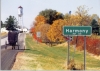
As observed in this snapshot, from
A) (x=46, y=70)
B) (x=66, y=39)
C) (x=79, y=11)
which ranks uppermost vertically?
(x=79, y=11)

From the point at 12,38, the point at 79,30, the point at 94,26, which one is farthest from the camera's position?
the point at 12,38

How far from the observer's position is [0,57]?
9469 mm

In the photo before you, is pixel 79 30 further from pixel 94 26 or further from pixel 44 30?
→ pixel 44 30

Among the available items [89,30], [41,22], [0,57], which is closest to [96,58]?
[89,30]

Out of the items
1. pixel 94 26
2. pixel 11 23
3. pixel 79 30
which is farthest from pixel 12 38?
pixel 94 26

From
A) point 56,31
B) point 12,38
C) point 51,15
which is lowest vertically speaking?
point 12,38

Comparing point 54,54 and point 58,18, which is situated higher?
point 58,18

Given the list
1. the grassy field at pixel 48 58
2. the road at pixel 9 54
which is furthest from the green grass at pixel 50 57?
the road at pixel 9 54

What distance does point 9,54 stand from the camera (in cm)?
986

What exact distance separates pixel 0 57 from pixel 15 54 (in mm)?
585

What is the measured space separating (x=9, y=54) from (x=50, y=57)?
3.44 ft

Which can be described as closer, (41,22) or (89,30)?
(89,30)

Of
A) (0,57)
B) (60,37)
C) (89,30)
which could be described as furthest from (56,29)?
(0,57)

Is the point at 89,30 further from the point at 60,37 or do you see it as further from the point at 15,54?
the point at 15,54
